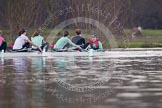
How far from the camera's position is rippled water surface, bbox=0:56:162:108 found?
11788mm

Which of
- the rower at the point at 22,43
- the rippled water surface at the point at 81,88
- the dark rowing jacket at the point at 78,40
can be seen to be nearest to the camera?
the rippled water surface at the point at 81,88

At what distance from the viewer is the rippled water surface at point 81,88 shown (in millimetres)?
11788

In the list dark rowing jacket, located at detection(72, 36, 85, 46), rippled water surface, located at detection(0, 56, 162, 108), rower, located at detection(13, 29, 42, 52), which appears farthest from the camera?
dark rowing jacket, located at detection(72, 36, 85, 46)

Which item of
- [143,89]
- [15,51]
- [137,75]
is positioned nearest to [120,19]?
[15,51]

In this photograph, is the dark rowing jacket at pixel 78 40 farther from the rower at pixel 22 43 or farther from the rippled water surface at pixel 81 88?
the rippled water surface at pixel 81 88

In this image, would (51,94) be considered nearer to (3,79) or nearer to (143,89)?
(143,89)

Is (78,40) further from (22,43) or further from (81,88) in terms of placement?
(81,88)

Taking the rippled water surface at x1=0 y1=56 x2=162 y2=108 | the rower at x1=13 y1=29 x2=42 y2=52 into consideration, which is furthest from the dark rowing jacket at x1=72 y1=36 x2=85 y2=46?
the rippled water surface at x1=0 y1=56 x2=162 y2=108

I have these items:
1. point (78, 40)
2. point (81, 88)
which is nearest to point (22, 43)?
point (78, 40)

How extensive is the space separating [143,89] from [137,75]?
3791 millimetres

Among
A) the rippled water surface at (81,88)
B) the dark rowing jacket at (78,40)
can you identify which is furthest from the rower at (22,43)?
the rippled water surface at (81,88)

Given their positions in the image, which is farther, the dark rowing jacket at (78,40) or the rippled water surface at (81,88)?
the dark rowing jacket at (78,40)

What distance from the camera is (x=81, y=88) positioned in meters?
14.4

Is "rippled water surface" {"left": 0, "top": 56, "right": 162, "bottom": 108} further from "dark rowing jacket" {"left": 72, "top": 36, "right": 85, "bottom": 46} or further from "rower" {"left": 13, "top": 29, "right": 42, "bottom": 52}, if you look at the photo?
"dark rowing jacket" {"left": 72, "top": 36, "right": 85, "bottom": 46}
